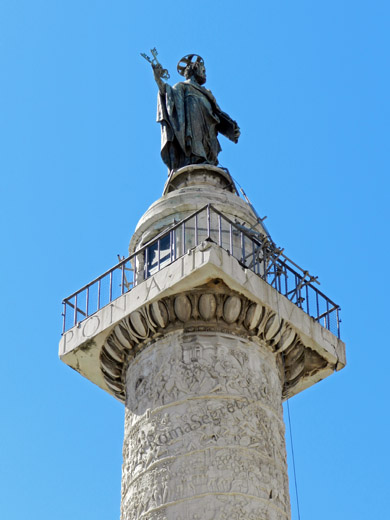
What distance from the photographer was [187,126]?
62.5 ft

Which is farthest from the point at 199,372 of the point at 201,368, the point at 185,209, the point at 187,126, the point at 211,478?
the point at 187,126

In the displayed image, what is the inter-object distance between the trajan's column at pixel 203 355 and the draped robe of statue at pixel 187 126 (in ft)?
6.10

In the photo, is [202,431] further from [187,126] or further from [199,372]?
[187,126]

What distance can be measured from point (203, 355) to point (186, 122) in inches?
227

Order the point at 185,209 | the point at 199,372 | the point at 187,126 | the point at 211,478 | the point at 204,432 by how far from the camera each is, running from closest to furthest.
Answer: the point at 211,478 → the point at 204,432 → the point at 199,372 → the point at 185,209 → the point at 187,126

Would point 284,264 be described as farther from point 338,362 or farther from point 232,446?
point 232,446

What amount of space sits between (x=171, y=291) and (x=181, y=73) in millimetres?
6852

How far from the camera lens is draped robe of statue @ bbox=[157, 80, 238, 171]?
18875 millimetres

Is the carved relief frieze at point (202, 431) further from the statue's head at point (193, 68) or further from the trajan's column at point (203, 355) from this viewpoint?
the statue's head at point (193, 68)

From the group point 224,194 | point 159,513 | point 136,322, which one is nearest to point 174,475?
point 159,513

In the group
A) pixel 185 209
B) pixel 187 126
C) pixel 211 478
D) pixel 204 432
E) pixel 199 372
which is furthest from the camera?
pixel 187 126

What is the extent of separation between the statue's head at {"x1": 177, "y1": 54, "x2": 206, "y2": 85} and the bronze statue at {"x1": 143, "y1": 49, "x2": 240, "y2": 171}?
Answer: 0.50 meters

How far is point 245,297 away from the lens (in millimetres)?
14805

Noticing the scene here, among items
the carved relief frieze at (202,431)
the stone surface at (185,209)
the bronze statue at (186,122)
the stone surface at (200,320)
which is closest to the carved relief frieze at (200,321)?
the stone surface at (200,320)
